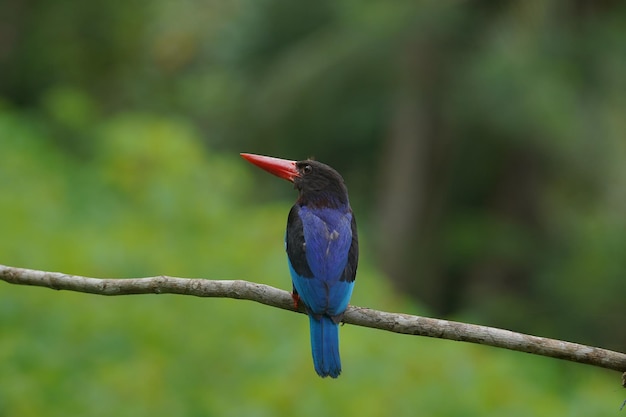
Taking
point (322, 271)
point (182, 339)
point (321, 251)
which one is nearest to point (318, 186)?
point (321, 251)

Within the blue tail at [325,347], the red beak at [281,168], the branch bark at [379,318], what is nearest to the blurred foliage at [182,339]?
the red beak at [281,168]

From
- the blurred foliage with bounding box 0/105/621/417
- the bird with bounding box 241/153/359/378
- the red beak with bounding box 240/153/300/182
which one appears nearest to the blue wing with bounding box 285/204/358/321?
the bird with bounding box 241/153/359/378

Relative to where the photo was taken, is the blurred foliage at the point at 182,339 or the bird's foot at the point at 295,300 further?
the blurred foliage at the point at 182,339

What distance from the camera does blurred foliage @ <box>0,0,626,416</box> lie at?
609 centimetres

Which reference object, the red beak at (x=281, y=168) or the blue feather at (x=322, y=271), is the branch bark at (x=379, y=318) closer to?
the blue feather at (x=322, y=271)

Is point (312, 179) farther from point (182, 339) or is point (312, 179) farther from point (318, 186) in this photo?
point (182, 339)

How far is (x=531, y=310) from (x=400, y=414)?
23.5 feet

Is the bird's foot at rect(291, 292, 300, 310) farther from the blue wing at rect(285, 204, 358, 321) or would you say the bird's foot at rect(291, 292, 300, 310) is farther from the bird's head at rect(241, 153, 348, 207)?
the bird's head at rect(241, 153, 348, 207)

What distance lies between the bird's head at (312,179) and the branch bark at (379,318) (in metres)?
0.82

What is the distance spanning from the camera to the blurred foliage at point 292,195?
6.09 metres

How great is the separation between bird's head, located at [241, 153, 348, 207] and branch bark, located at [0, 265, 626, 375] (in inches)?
32.2

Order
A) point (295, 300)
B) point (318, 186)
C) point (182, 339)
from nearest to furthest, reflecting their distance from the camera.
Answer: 1. point (295, 300)
2. point (318, 186)
3. point (182, 339)

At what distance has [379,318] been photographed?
3455mm

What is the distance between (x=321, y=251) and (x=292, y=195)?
1039cm
